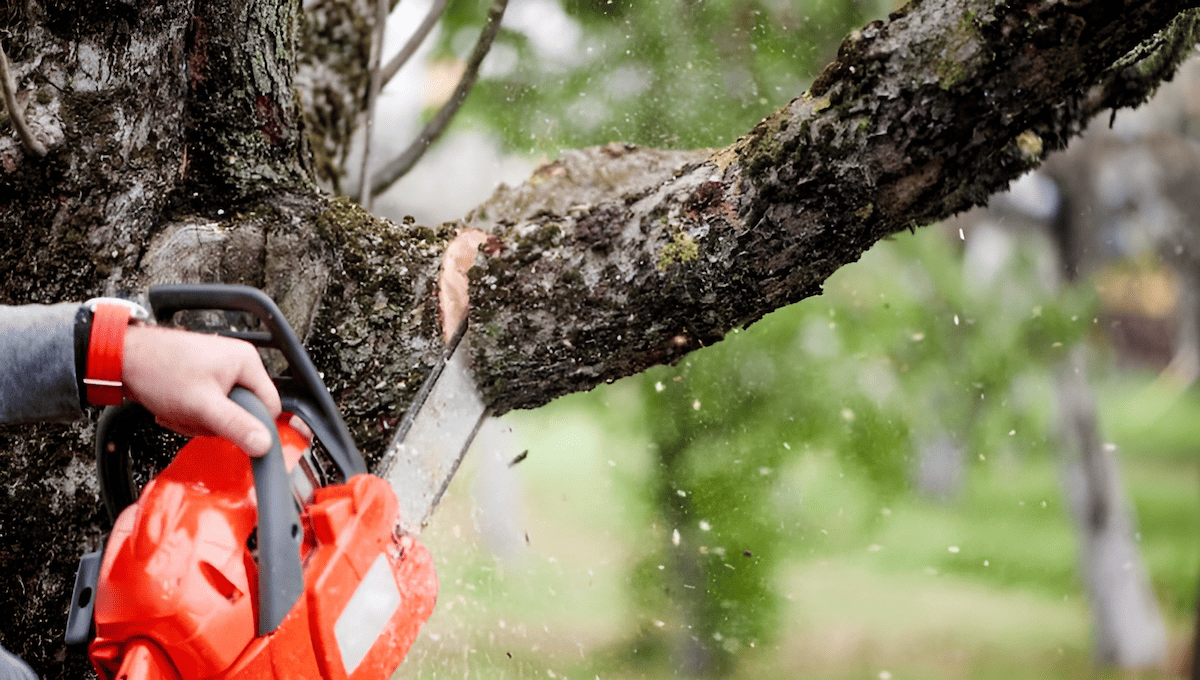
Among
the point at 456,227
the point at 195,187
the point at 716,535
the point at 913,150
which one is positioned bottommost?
the point at 195,187

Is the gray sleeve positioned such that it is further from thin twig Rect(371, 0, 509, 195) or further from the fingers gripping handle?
thin twig Rect(371, 0, 509, 195)

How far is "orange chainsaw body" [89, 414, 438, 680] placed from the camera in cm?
79

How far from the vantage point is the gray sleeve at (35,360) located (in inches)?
30.1

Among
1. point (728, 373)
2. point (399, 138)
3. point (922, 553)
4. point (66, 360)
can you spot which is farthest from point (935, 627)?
point (66, 360)

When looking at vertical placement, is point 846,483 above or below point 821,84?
above

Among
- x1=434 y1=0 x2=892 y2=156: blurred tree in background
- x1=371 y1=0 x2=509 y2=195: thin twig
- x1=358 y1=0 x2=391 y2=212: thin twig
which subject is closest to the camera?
x1=358 y1=0 x2=391 y2=212: thin twig

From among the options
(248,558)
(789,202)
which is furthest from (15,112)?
(789,202)

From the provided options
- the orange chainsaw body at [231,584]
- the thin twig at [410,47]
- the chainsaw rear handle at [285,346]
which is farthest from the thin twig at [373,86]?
the orange chainsaw body at [231,584]

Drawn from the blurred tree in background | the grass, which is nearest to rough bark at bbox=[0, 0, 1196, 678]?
the blurred tree in background

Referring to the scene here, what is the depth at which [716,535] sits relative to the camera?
4.73m

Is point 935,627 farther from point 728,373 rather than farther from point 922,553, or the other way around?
point 728,373

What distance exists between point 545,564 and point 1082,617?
617 cm

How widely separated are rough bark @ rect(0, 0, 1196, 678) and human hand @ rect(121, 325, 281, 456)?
43 cm

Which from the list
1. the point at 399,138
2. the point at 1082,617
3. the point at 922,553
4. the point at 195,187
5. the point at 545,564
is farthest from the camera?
the point at 545,564
